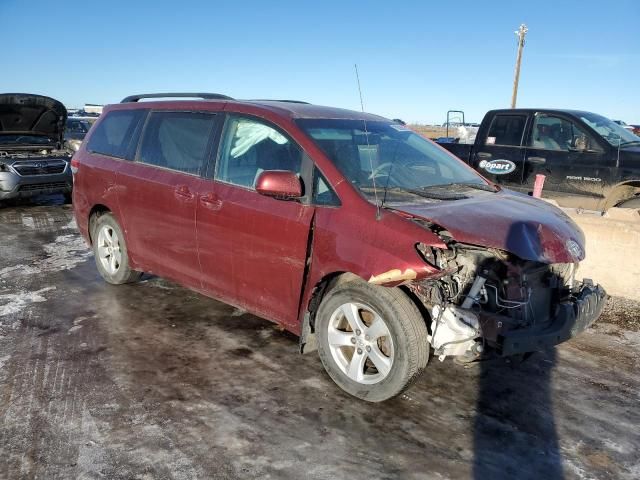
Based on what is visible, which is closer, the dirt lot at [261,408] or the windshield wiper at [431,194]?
the dirt lot at [261,408]

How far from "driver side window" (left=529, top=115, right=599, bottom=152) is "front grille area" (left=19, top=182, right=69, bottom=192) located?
8364 millimetres

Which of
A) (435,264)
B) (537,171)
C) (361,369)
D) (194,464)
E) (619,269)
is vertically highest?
(537,171)

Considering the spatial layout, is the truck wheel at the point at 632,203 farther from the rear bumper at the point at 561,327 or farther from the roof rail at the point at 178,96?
the roof rail at the point at 178,96

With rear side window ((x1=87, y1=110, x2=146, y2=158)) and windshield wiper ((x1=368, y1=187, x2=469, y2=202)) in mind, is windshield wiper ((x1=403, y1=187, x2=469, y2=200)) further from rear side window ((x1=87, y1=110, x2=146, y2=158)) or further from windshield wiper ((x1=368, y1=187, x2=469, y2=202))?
rear side window ((x1=87, y1=110, x2=146, y2=158))

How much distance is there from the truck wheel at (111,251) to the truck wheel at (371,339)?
259 cm

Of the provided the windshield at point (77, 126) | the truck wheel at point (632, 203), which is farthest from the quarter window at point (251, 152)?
the windshield at point (77, 126)

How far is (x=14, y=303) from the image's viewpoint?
507 cm

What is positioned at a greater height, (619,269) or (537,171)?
(537,171)

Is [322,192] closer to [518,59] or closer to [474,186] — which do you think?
[474,186]

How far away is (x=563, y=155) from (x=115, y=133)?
601 centimetres

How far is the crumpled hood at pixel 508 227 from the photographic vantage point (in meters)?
3.11

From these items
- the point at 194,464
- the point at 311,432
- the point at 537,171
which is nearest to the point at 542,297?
the point at 311,432

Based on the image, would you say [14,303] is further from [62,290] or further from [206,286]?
[206,286]

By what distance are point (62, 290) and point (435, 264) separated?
4.01m
